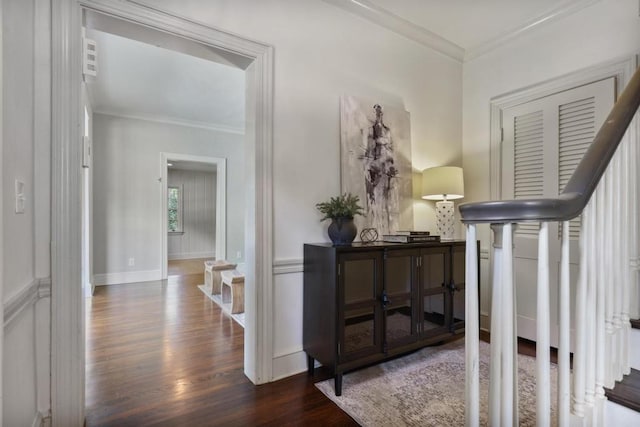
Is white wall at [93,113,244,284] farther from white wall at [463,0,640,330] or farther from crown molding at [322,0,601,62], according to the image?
white wall at [463,0,640,330]

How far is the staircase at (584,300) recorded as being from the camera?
0.75 m

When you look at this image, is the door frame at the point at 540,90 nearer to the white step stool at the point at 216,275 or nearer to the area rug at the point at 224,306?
the area rug at the point at 224,306

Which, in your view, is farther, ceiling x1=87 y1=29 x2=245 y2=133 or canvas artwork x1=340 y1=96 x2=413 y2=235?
ceiling x1=87 y1=29 x2=245 y2=133

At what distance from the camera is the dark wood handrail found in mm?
714

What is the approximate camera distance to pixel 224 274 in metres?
3.85

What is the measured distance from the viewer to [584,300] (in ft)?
2.72

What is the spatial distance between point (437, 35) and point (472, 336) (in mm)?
3036

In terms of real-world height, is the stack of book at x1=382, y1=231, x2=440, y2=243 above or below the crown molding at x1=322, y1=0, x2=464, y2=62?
below

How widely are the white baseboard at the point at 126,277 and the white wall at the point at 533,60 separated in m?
4.83

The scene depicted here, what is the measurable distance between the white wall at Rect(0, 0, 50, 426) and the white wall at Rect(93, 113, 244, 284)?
3889mm

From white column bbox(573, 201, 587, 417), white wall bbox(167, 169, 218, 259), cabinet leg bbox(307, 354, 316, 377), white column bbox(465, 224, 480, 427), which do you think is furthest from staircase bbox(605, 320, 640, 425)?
white wall bbox(167, 169, 218, 259)

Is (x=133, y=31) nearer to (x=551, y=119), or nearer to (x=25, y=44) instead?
(x=25, y=44)

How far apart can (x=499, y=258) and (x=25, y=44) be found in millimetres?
1964

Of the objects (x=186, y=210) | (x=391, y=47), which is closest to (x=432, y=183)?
(x=391, y=47)
